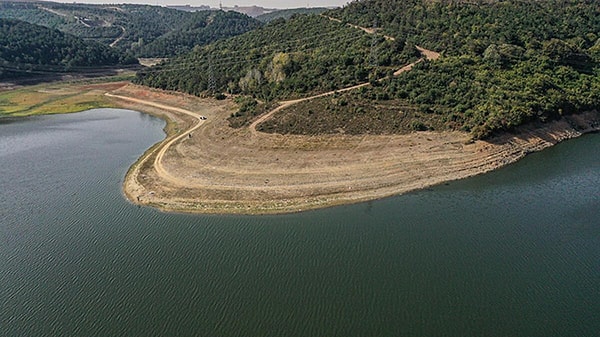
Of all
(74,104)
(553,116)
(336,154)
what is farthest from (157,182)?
(74,104)

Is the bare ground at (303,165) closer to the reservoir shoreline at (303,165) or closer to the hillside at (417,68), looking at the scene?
the reservoir shoreline at (303,165)

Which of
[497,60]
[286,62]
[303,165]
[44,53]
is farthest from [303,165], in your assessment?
[44,53]

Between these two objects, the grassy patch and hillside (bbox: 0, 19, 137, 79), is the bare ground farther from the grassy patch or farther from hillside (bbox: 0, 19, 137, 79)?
hillside (bbox: 0, 19, 137, 79)

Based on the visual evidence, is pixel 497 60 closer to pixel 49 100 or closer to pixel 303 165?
pixel 303 165

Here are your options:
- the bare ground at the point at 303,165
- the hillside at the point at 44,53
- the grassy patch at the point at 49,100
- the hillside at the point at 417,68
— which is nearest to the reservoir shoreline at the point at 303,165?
the bare ground at the point at 303,165

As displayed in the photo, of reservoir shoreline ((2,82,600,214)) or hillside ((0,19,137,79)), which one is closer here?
reservoir shoreline ((2,82,600,214))

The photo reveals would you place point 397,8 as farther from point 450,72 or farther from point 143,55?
point 143,55

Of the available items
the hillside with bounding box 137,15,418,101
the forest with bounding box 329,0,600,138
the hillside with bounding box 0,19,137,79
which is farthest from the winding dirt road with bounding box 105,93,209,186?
the hillside with bounding box 0,19,137,79
